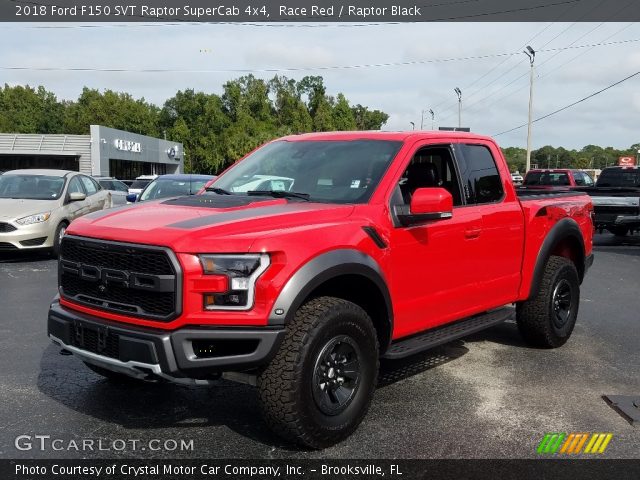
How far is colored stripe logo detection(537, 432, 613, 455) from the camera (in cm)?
392

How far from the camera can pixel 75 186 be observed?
12.9 meters

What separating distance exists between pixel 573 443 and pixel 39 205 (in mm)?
10247

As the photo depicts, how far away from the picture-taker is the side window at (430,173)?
15.8 ft

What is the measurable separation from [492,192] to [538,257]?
828 millimetres

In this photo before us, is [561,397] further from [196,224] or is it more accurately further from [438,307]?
[196,224]

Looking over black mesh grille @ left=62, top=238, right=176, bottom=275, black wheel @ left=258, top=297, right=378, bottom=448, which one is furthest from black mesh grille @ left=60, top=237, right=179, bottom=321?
black wheel @ left=258, top=297, right=378, bottom=448

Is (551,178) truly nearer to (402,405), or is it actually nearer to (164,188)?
(164,188)

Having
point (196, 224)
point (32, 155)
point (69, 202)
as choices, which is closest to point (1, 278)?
point (69, 202)

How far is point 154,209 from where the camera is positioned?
4211mm

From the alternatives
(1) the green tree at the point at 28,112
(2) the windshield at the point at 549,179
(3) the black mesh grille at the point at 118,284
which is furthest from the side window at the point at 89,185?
(1) the green tree at the point at 28,112

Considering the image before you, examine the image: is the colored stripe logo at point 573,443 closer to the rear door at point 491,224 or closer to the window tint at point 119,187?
the rear door at point 491,224

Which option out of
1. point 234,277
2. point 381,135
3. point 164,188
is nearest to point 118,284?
point 234,277

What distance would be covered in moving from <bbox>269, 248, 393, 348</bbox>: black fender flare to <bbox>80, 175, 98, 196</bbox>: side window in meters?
10.7

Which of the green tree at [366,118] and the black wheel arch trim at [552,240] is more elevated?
the green tree at [366,118]
